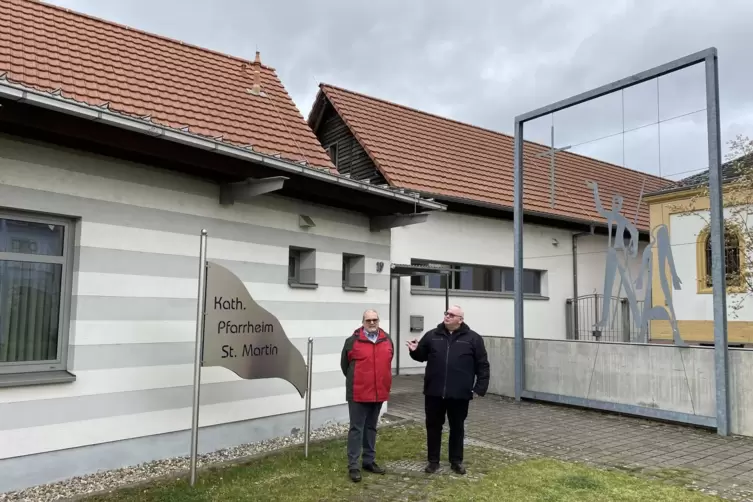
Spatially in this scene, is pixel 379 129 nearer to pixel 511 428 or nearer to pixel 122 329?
pixel 511 428

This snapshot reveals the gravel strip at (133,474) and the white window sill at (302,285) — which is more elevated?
the white window sill at (302,285)

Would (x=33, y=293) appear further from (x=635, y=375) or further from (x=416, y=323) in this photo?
(x=416, y=323)

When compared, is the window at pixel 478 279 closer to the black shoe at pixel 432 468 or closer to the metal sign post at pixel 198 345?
the black shoe at pixel 432 468

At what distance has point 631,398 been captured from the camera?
30.8 feet

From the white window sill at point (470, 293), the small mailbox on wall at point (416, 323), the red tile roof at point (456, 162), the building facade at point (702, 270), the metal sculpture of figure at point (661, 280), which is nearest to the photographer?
the metal sculpture of figure at point (661, 280)

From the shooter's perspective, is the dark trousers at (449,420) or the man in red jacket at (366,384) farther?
the dark trousers at (449,420)

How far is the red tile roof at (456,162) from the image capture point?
15.4 metres

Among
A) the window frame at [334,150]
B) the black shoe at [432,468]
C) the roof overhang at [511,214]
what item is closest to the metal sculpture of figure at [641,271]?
the roof overhang at [511,214]

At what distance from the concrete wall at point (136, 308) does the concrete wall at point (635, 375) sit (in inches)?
172

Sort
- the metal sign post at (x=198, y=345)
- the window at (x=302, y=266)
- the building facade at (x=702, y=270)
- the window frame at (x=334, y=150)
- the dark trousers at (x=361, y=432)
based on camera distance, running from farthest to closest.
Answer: the window frame at (x=334, y=150)
the building facade at (x=702, y=270)
the window at (x=302, y=266)
the dark trousers at (x=361, y=432)
the metal sign post at (x=198, y=345)

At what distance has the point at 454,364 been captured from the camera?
246 inches

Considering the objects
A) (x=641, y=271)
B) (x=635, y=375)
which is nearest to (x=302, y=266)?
(x=641, y=271)

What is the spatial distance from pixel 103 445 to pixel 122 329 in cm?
114

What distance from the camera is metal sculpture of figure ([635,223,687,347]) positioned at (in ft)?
30.3
